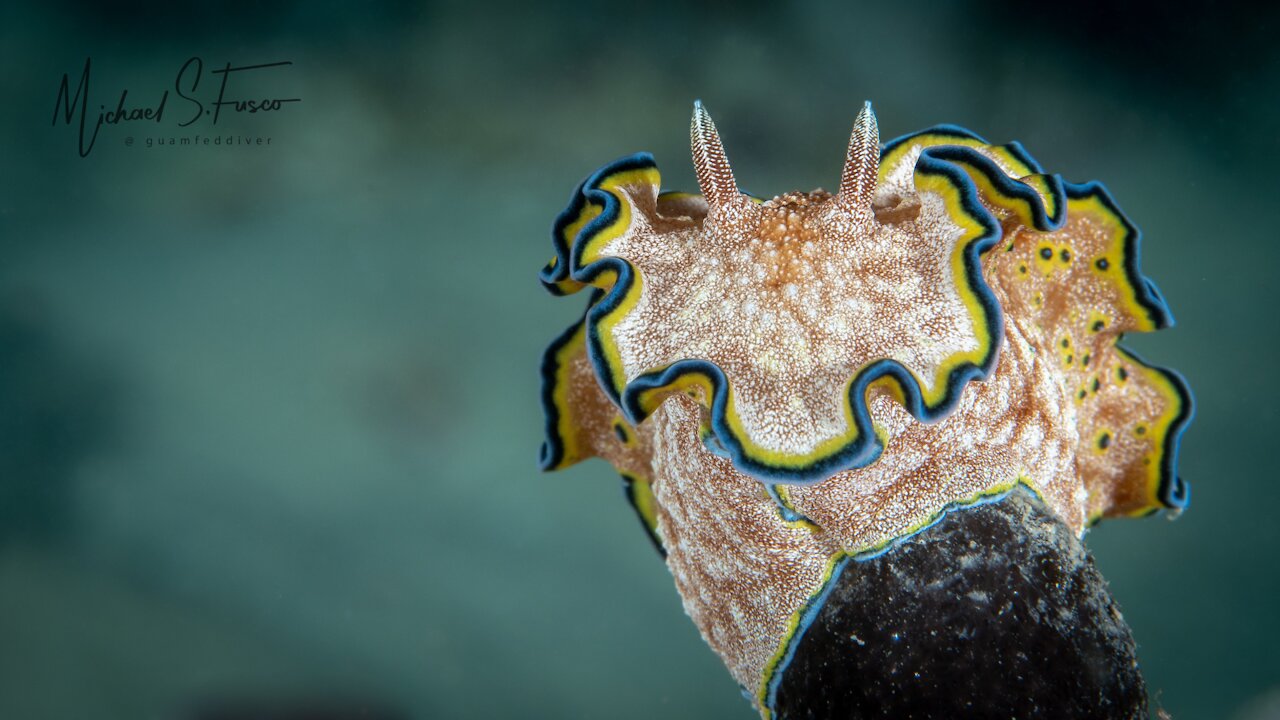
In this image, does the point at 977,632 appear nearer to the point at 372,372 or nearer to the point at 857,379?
the point at 857,379

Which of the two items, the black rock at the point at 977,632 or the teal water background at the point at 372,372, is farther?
the teal water background at the point at 372,372

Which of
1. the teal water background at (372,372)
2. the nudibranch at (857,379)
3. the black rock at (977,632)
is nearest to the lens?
the nudibranch at (857,379)

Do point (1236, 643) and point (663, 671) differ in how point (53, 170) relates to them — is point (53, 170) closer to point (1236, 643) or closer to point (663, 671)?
point (663, 671)

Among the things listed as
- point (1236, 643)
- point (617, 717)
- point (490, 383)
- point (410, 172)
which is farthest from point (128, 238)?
point (1236, 643)

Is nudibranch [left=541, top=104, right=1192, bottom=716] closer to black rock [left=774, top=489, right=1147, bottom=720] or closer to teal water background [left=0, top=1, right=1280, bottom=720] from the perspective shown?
black rock [left=774, top=489, right=1147, bottom=720]

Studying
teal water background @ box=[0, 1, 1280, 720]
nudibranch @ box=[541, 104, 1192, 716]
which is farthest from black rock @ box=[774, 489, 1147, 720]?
teal water background @ box=[0, 1, 1280, 720]

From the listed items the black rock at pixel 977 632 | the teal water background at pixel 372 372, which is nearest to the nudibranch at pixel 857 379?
the black rock at pixel 977 632

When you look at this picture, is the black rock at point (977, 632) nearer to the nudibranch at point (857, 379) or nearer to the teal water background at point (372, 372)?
the nudibranch at point (857, 379)
